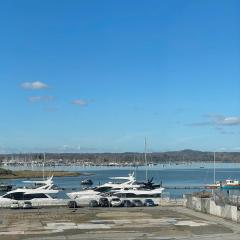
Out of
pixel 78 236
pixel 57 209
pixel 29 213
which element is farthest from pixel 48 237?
pixel 57 209

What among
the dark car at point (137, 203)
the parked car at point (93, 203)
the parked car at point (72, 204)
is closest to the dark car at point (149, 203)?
the dark car at point (137, 203)

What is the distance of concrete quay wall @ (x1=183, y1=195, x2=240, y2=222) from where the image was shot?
1869 inches

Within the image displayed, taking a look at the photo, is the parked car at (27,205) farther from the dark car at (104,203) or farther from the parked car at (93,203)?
the dark car at (104,203)

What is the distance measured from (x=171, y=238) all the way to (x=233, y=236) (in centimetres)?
432

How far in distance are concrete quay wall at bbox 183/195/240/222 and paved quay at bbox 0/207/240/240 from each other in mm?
821

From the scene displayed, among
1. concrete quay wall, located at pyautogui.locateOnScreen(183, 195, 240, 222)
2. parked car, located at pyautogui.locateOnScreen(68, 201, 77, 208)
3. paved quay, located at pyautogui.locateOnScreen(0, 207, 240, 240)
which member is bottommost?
paved quay, located at pyautogui.locateOnScreen(0, 207, 240, 240)

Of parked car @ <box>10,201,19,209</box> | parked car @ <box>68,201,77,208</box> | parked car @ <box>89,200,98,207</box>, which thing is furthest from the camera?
parked car @ <box>89,200,98,207</box>

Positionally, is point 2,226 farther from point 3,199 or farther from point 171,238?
point 3,199

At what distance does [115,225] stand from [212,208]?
11773 millimetres

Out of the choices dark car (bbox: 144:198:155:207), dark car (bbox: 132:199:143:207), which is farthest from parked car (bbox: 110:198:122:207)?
dark car (bbox: 144:198:155:207)

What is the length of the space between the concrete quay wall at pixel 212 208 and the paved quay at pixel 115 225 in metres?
0.82

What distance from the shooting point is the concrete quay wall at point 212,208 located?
47.5 m

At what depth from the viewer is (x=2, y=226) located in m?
45.7

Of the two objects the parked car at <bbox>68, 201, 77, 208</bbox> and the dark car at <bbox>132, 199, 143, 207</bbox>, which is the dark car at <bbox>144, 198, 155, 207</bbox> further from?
the parked car at <bbox>68, 201, 77, 208</bbox>
